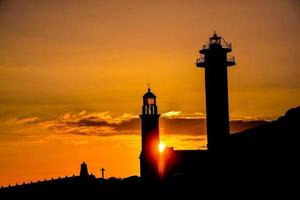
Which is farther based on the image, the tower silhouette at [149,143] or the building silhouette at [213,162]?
the tower silhouette at [149,143]

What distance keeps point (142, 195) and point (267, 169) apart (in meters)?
10.8

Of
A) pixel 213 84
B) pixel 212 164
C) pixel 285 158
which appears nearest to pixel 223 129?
pixel 213 84

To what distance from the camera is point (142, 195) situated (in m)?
56.2

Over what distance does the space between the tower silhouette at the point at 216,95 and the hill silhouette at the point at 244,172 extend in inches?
180

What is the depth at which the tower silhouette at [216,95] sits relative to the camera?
65.8m

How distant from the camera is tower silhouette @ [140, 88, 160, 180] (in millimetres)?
64125

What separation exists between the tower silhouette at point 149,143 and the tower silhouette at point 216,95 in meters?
4.97

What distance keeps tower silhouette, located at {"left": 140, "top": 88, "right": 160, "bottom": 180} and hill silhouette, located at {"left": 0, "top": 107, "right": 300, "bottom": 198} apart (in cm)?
254

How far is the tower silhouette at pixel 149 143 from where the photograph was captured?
210 feet

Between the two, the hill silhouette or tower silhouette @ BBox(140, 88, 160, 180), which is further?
tower silhouette @ BBox(140, 88, 160, 180)

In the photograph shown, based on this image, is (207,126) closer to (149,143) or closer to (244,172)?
(149,143)

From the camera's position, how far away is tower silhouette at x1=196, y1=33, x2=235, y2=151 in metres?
65.8

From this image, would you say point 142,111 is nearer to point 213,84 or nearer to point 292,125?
point 213,84

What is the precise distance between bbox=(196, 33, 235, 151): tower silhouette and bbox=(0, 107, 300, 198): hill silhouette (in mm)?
4576
